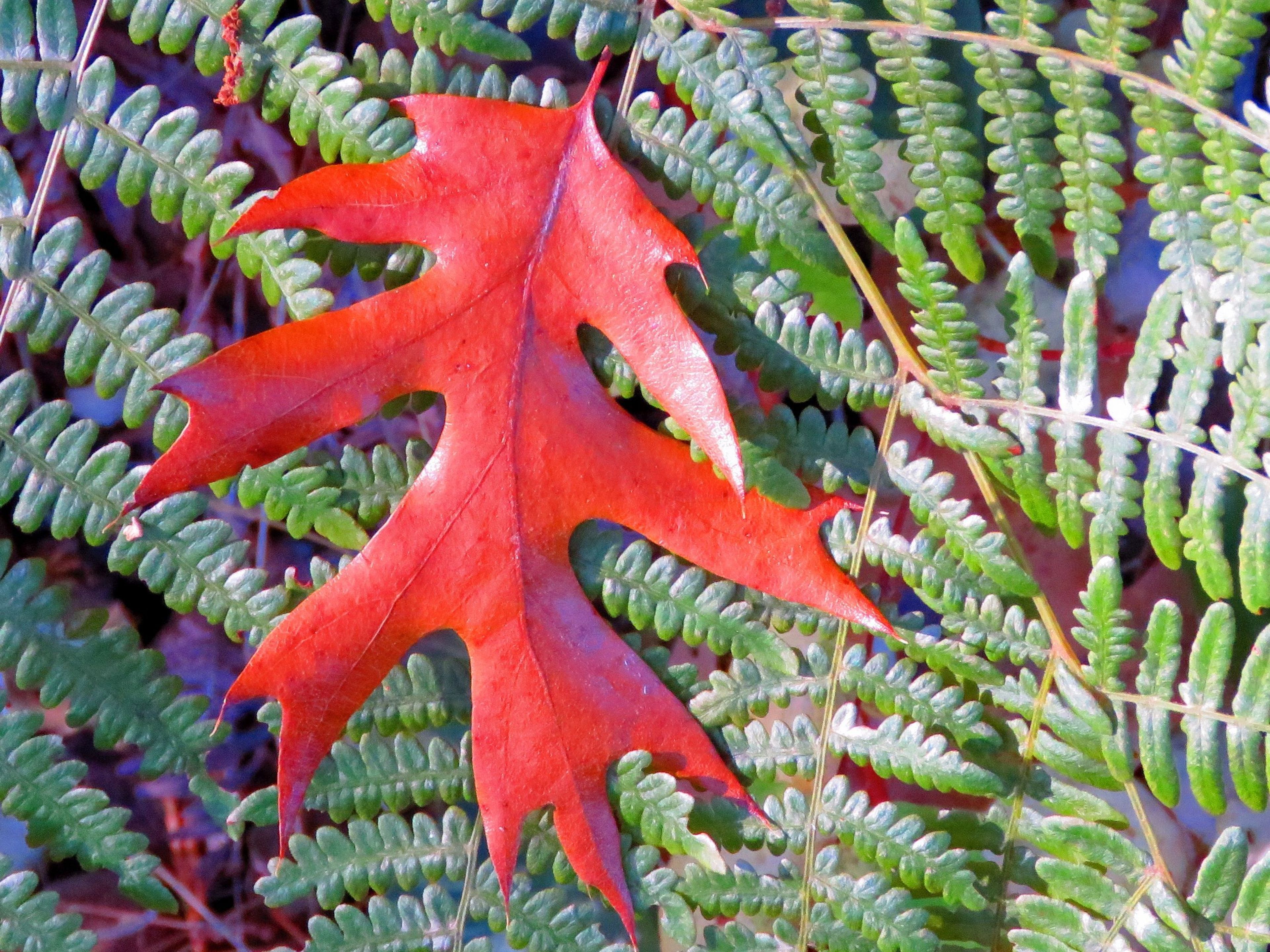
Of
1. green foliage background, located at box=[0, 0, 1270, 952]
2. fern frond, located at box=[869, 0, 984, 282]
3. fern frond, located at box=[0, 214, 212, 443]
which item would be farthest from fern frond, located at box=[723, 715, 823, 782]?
fern frond, located at box=[0, 214, 212, 443]

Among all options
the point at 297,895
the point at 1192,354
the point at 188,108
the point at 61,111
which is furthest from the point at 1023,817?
the point at 61,111

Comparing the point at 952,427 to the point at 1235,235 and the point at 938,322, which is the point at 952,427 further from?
the point at 1235,235

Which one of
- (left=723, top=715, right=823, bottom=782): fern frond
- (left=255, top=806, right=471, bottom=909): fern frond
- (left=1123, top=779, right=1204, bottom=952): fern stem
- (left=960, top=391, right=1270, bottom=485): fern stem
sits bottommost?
(left=255, top=806, right=471, bottom=909): fern frond

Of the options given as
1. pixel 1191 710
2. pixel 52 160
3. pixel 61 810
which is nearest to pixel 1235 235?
pixel 1191 710

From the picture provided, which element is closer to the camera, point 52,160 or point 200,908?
point 52,160

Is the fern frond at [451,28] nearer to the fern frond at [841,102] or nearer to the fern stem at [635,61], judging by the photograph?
the fern stem at [635,61]

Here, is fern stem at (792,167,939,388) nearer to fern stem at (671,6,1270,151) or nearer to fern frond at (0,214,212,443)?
fern stem at (671,6,1270,151)
